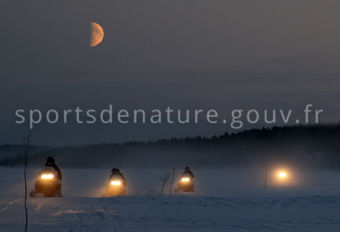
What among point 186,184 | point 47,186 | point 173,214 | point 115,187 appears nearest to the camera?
point 173,214

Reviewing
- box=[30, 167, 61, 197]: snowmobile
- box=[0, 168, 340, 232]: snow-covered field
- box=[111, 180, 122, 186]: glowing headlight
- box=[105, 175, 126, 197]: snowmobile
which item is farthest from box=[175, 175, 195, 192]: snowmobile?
box=[0, 168, 340, 232]: snow-covered field

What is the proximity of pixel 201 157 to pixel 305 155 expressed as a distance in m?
32.2

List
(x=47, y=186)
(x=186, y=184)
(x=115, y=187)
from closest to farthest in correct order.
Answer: (x=47, y=186), (x=115, y=187), (x=186, y=184)

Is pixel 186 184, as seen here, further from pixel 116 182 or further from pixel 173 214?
pixel 173 214

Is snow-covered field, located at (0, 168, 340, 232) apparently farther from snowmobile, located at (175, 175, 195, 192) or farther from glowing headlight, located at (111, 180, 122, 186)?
snowmobile, located at (175, 175, 195, 192)

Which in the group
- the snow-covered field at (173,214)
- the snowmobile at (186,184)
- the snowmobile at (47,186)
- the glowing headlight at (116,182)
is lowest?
the snow-covered field at (173,214)

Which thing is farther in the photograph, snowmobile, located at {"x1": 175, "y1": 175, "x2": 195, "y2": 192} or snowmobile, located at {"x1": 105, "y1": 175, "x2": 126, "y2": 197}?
snowmobile, located at {"x1": 175, "y1": 175, "x2": 195, "y2": 192}

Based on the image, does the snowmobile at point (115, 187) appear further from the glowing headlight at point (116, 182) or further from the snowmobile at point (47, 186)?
the snowmobile at point (47, 186)

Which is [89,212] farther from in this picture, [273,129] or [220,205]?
[273,129]

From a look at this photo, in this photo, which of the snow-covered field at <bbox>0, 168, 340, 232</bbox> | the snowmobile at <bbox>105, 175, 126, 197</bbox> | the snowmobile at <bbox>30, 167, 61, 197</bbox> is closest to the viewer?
the snow-covered field at <bbox>0, 168, 340, 232</bbox>

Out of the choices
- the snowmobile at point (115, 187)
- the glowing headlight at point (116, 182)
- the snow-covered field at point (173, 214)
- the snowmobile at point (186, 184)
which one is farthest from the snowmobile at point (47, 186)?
the snowmobile at point (186, 184)

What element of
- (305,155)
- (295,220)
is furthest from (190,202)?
(305,155)

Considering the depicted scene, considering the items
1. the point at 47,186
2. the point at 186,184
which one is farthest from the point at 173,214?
the point at 186,184

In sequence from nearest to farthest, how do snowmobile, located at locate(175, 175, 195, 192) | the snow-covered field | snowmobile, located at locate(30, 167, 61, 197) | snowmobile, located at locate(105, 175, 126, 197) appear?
the snow-covered field → snowmobile, located at locate(30, 167, 61, 197) → snowmobile, located at locate(105, 175, 126, 197) → snowmobile, located at locate(175, 175, 195, 192)
